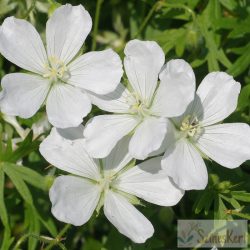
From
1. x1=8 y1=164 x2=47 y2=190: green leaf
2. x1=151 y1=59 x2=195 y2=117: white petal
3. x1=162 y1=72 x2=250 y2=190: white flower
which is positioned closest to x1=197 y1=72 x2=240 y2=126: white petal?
x1=162 y1=72 x2=250 y2=190: white flower

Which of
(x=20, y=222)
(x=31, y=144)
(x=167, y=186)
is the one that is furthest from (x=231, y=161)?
(x=20, y=222)

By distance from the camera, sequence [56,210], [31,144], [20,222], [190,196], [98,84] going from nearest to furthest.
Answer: [56,210] < [98,84] < [31,144] < [190,196] < [20,222]

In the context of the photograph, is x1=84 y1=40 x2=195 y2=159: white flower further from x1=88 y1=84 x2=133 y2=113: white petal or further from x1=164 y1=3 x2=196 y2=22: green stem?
x1=164 y1=3 x2=196 y2=22: green stem

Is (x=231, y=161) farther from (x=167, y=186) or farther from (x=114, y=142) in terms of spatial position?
(x=114, y=142)

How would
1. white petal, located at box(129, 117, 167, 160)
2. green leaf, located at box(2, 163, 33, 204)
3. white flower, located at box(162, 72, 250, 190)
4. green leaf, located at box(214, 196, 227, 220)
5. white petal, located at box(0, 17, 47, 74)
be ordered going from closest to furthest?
1. white petal, located at box(129, 117, 167, 160)
2. white flower, located at box(162, 72, 250, 190)
3. white petal, located at box(0, 17, 47, 74)
4. green leaf, located at box(214, 196, 227, 220)
5. green leaf, located at box(2, 163, 33, 204)

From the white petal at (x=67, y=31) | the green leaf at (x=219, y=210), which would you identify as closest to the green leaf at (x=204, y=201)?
the green leaf at (x=219, y=210)

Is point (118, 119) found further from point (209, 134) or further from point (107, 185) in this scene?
point (209, 134)

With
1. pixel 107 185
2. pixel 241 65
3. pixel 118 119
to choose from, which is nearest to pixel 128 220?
pixel 107 185
